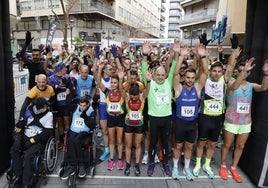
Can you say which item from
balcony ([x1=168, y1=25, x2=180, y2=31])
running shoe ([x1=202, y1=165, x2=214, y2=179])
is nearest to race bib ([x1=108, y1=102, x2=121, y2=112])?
running shoe ([x1=202, y1=165, x2=214, y2=179])

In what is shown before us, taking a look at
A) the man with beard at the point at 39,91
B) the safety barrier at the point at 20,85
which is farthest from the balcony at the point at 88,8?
the man with beard at the point at 39,91

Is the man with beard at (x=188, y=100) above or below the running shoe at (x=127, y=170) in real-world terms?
above

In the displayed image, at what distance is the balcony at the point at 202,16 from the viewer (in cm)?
2996

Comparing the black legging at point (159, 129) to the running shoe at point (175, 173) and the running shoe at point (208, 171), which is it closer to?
the running shoe at point (175, 173)

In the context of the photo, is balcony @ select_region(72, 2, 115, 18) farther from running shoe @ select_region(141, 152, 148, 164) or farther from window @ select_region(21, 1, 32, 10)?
running shoe @ select_region(141, 152, 148, 164)

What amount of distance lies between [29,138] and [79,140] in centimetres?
80

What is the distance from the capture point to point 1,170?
14.3 feet

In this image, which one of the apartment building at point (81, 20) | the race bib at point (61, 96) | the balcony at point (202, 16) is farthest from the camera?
the apartment building at point (81, 20)

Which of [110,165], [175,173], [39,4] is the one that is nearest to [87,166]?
[110,165]

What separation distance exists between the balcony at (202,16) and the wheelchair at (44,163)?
29323 mm

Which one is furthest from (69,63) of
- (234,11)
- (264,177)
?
(234,11)

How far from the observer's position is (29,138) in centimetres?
395

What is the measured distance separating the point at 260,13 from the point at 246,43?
674 mm

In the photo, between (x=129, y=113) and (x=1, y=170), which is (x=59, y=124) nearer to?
(x=1, y=170)
